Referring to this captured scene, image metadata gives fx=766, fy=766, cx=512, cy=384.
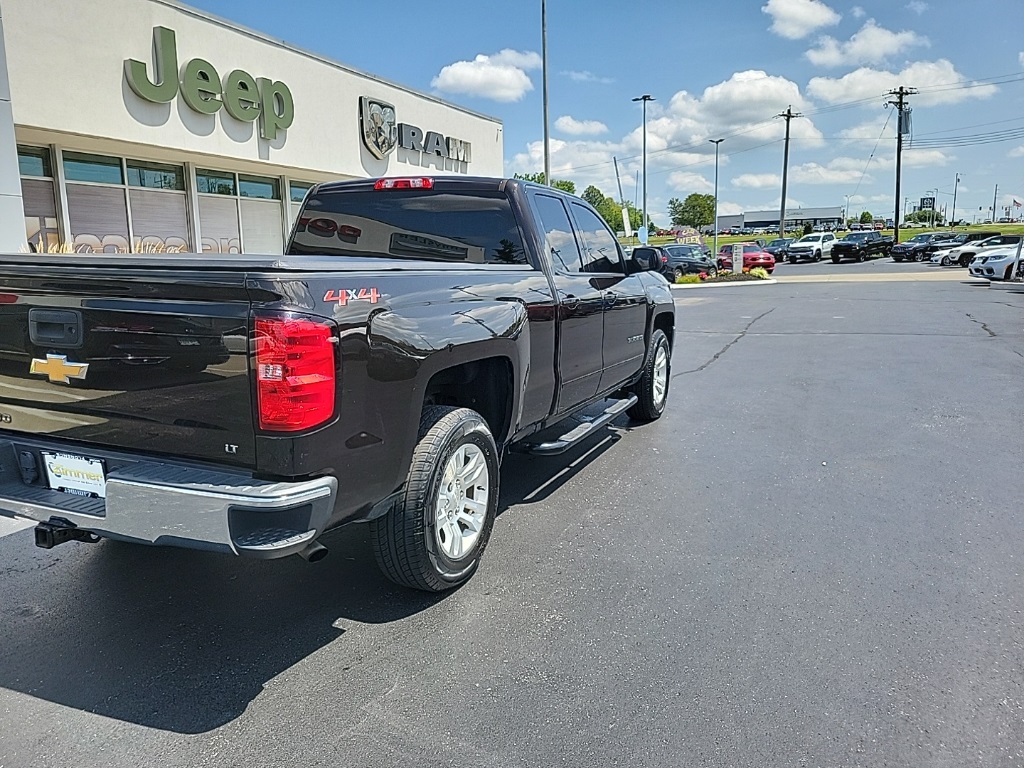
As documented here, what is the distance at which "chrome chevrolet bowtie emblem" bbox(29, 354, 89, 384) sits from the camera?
3.04 meters

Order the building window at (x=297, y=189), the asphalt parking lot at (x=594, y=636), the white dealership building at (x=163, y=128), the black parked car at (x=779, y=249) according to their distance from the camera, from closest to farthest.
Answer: the asphalt parking lot at (x=594, y=636), the white dealership building at (x=163, y=128), the building window at (x=297, y=189), the black parked car at (x=779, y=249)

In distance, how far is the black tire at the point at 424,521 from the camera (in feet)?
11.3

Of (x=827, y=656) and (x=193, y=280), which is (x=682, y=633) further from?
(x=193, y=280)

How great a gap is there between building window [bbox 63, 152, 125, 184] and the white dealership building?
0.02m

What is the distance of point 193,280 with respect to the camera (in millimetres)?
2725

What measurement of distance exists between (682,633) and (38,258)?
10.3ft

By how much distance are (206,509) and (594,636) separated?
173 centimetres

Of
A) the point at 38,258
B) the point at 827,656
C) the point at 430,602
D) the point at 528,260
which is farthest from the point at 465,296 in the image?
the point at 827,656

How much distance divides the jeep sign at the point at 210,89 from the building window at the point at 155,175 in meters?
1.80

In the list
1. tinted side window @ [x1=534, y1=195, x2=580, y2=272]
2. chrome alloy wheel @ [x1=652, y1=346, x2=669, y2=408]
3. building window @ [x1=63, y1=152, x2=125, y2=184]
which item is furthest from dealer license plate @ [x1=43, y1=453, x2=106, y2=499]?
building window @ [x1=63, y1=152, x2=125, y2=184]

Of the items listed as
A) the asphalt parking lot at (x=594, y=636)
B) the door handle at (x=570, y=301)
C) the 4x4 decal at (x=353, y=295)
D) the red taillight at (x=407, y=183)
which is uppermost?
the red taillight at (x=407, y=183)

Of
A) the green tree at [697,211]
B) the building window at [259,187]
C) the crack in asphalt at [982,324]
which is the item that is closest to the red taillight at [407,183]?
the crack in asphalt at [982,324]

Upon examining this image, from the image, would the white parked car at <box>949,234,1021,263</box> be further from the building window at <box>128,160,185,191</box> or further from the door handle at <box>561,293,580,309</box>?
the door handle at <box>561,293,580,309</box>

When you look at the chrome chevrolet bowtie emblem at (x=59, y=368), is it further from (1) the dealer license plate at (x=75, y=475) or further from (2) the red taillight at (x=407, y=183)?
(2) the red taillight at (x=407, y=183)
